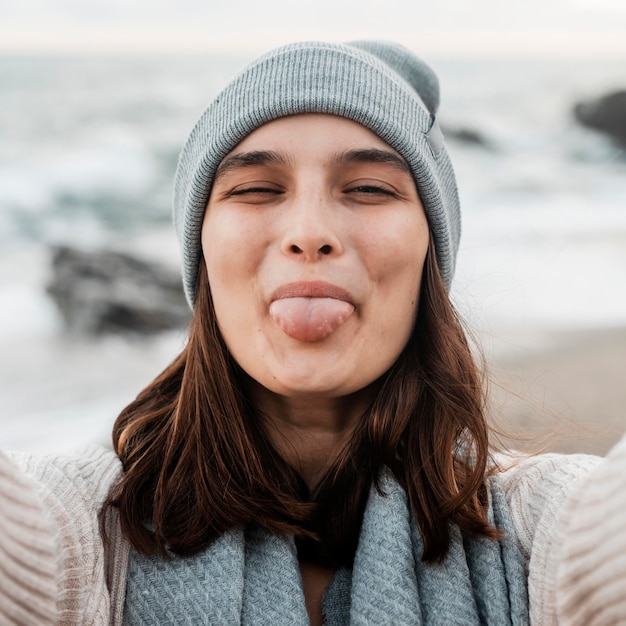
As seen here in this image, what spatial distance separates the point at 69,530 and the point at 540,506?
42.1 inches

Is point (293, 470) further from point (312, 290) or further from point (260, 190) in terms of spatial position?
point (260, 190)

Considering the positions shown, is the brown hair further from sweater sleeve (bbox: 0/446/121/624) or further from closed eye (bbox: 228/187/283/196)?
closed eye (bbox: 228/187/283/196)

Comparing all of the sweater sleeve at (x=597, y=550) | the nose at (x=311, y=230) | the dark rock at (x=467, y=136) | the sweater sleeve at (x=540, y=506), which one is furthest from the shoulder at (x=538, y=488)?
the dark rock at (x=467, y=136)

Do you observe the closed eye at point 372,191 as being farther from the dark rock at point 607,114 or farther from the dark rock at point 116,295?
the dark rock at point 607,114

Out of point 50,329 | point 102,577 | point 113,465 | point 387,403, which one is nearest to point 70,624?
point 102,577

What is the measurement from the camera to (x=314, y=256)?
6.04 feet

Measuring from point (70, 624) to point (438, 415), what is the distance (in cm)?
103

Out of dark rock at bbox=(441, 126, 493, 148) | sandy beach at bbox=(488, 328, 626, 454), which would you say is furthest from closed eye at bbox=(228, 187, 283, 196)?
dark rock at bbox=(441, 126, 493, 148)

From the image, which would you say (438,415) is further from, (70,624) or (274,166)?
(70,624)

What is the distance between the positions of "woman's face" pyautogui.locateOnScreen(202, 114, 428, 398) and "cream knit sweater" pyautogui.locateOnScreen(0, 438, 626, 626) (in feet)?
1.57

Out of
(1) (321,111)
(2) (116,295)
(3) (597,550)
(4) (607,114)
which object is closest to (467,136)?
(4) (607,114)

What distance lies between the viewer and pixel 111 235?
35.4ft

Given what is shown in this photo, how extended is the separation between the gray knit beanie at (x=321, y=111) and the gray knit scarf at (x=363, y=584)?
82cm

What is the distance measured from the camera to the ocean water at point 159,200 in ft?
21.8
